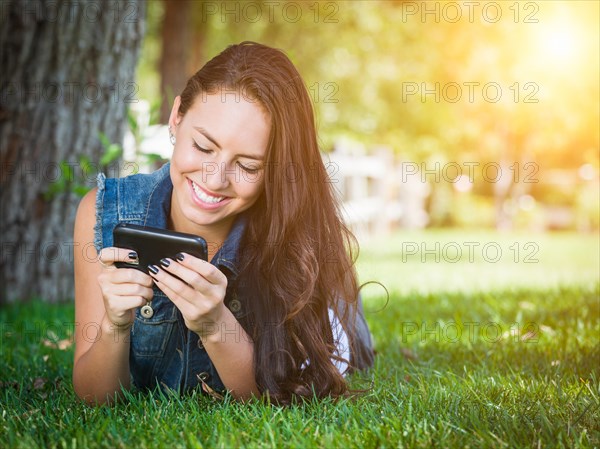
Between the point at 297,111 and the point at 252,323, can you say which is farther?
the point at 252,323

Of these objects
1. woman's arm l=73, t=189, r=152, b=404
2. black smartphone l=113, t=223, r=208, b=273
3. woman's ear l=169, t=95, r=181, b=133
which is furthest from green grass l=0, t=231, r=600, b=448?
woman's ear l=169, t=95, r=181, b=133

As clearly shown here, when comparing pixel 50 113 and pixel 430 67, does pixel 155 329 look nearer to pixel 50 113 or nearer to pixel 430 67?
pixel 50 113

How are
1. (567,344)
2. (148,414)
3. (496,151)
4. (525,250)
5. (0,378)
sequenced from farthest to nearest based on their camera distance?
(496,151), (525,250), (567,344), (0,378), (148,414)

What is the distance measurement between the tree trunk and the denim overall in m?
2.06

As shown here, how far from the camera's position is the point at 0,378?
9.36 feet

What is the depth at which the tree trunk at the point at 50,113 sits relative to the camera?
457 cm

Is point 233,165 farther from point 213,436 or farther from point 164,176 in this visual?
point 213,436

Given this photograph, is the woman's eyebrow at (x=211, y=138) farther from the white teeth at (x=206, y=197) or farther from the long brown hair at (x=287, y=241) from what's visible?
the white teeth at (x=206, y=197)

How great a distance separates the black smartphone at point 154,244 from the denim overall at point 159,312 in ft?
1.28

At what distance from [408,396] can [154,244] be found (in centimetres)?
99

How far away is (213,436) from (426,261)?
732 cm

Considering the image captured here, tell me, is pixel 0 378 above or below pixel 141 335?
below

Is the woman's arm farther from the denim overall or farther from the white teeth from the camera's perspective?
the white teeth

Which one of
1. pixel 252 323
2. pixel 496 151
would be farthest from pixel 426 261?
pixel 496 151
